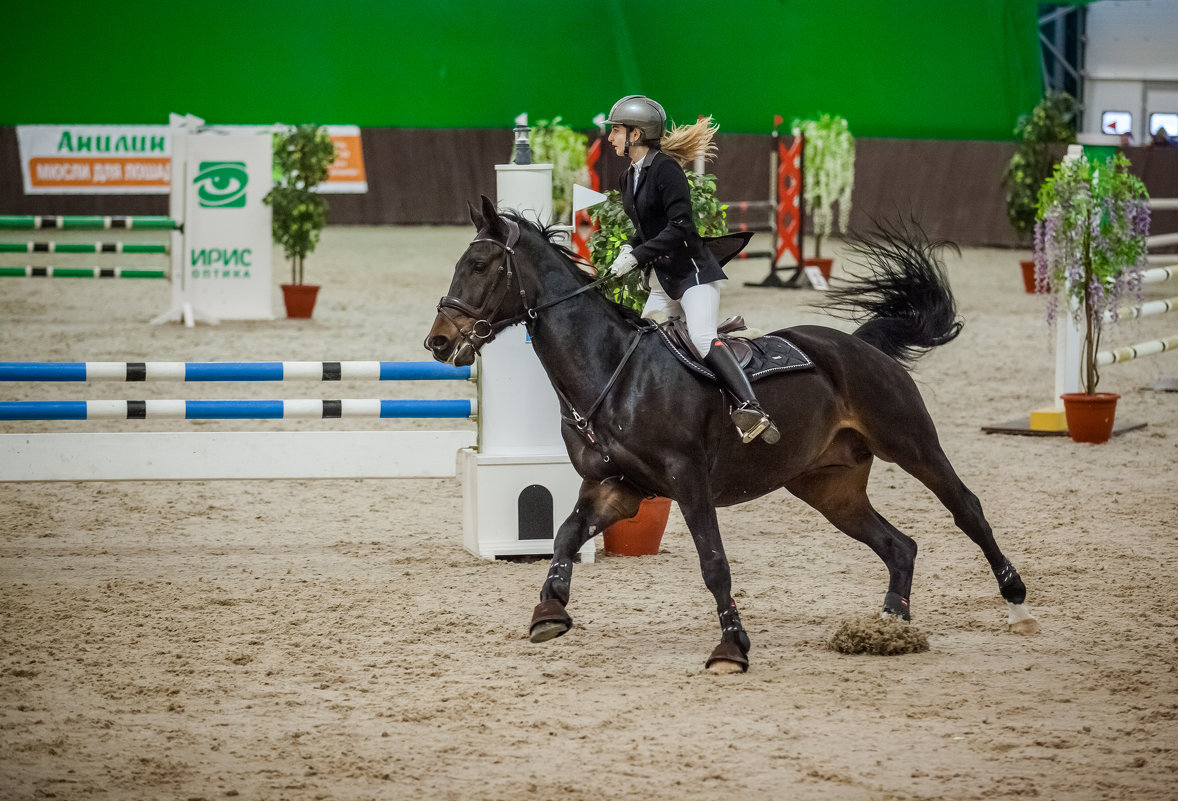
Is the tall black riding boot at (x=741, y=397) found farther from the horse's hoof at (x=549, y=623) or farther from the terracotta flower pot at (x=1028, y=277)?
the terracotta flower pot at (x=1028, y=277)

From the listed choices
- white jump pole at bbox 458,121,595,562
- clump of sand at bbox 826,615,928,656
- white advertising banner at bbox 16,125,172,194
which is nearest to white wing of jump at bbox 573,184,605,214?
A: white jump pole at bbox 458,121,595,562

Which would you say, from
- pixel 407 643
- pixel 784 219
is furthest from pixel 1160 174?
pixel 407 643

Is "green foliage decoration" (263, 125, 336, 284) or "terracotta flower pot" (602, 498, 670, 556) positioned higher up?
"green foliage decoration" (263, 125, 336, 284)

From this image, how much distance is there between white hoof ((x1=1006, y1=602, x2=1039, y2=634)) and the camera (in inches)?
189

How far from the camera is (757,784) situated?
3410mm

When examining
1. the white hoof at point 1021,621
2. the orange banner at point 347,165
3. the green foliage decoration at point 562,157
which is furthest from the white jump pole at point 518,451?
the orange banner at point 347,165

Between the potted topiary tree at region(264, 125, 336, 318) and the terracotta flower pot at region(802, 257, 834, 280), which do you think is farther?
the terracotta flower pot at region(802, 257, 834, 280)

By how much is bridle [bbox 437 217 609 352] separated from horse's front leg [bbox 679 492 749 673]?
815mm

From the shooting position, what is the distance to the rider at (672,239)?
4.52 meters

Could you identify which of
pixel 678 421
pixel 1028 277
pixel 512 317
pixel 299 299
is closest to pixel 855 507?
pixel 678 421

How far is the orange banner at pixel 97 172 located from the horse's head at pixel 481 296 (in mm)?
20083

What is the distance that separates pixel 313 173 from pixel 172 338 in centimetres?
265

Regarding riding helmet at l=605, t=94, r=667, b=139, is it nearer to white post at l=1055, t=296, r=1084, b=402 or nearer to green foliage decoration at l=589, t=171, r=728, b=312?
green foliage decoration at l=589, t=171, r=728, b=312

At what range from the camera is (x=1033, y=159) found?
62.7 feet
